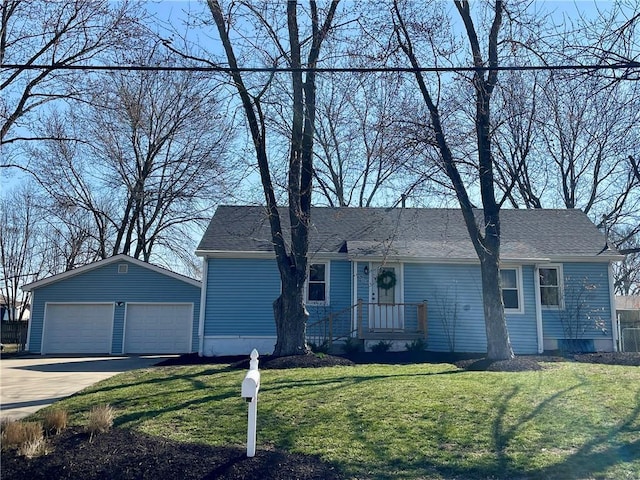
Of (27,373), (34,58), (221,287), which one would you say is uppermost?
(34,58)

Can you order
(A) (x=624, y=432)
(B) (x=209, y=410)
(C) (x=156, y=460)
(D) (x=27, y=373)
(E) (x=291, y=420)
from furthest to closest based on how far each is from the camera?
(D) (x=27, y=373) → (B) (x=209, y=410) → (E) (x=291, y=420) → (A) (x=624, y=432) → (C) (x=156, y=460)

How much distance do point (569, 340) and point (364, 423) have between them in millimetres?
11600

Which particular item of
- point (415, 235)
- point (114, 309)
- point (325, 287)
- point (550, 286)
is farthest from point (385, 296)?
point (114, 309)

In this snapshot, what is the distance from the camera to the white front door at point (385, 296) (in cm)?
1505

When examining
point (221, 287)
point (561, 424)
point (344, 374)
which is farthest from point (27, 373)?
point (561, 424)

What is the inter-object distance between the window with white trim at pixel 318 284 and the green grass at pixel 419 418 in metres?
6.13

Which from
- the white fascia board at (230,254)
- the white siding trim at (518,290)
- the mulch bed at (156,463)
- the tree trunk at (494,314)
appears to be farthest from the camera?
the white fascia board at (230,254)

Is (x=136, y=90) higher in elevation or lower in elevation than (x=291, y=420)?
higher

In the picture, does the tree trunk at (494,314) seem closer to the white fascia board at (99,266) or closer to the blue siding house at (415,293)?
the blue siding house at (415,293)

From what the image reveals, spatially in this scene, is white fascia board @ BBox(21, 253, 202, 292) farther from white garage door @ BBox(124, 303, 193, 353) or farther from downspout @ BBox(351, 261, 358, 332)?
downspout @ BBox(351, 261, 358, 332)

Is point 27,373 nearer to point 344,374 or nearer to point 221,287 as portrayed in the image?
point 221,287

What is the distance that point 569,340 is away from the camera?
15.5m

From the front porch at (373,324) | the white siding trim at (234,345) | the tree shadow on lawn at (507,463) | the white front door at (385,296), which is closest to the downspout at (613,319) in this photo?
the front porch at (373,324)

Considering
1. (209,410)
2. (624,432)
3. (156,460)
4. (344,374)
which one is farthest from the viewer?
(344,374)
